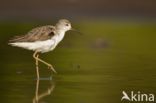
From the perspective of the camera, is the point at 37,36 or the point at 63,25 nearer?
the point at 37,36

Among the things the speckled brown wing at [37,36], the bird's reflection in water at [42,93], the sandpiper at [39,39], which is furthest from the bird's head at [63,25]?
the bird's reflection in water at [42,93]

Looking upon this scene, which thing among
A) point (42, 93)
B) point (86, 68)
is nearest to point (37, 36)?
point (86, 68)

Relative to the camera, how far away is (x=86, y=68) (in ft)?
40.7

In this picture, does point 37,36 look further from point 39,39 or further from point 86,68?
point 86,68

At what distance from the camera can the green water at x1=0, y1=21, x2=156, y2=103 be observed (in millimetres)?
10445

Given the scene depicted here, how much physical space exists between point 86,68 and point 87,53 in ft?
5.41

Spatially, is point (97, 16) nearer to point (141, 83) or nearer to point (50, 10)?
point (50, 10)

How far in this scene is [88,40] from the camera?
15.9 m

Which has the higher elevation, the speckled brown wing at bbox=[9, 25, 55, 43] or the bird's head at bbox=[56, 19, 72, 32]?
the bird's head at bbox=[56, 19, 72, 32]

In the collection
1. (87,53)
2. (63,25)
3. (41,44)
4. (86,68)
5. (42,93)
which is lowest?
(42,93)

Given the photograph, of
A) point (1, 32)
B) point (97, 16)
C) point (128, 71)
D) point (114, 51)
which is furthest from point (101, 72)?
point (97, 16)

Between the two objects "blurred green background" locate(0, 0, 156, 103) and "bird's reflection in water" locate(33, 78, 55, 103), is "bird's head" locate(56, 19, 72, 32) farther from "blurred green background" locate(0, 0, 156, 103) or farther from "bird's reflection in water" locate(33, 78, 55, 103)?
"bird's reflection in water" locate(33, 78, 55, 103)

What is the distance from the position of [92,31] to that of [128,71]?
17.7ft

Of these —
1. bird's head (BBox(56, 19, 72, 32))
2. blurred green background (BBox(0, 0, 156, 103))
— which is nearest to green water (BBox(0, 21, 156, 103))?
blurred green background (BBox(0, 0, 156, 103))
